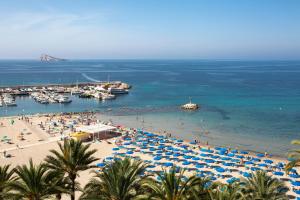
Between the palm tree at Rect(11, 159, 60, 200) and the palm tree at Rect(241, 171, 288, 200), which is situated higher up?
the palm tree at Rect(11, 159, 60, 200)

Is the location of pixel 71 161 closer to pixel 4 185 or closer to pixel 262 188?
pixel 4 185

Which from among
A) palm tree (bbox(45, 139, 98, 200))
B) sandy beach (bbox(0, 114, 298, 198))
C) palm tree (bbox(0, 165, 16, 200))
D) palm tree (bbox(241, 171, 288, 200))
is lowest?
sandy beach (bbox(0, 114, 298, 198))

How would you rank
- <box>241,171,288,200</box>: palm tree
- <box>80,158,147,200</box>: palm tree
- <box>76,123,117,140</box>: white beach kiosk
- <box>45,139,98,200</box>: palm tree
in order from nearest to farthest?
1. <box>80,158,147,200</box>: palm tree
2. <box>45,139,98,200</box>: palm tree
3. <box>241,171,288,200</box>: palm tree
4. <box>76,123,117,140</box>: white beach kiosk

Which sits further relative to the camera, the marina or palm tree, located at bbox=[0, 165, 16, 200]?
the marina

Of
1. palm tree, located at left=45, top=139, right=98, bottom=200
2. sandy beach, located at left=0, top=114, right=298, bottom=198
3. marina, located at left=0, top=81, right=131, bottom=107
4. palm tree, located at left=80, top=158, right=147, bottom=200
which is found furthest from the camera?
marina, located at left=0, top=81, right=131, bottom=107

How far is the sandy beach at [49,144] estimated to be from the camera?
119ft

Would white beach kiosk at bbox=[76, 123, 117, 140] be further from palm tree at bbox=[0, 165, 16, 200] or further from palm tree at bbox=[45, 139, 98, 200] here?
palm tree at bbox=[0, 165, 16, 200]

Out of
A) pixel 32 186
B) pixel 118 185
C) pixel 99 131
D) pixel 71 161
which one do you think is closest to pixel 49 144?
pixel 99 131

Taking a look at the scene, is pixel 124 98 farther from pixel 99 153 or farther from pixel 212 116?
pixel 99 153

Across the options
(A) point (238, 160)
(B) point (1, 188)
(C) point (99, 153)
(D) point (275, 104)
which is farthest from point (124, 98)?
(B) point (1, 188)

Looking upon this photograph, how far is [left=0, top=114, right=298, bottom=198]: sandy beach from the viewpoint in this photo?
36366 millimetres

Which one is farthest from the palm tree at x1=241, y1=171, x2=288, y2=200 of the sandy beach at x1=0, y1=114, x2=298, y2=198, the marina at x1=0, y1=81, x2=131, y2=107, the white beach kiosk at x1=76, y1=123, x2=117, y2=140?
the marina at x1=0, y1=81, x2=131, y2=107

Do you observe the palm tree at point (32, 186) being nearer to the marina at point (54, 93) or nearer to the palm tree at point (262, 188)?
the palm tree at point (262, 188)

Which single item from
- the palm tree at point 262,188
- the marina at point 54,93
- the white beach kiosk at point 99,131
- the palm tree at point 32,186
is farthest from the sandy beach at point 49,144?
the marina at point 54,93
